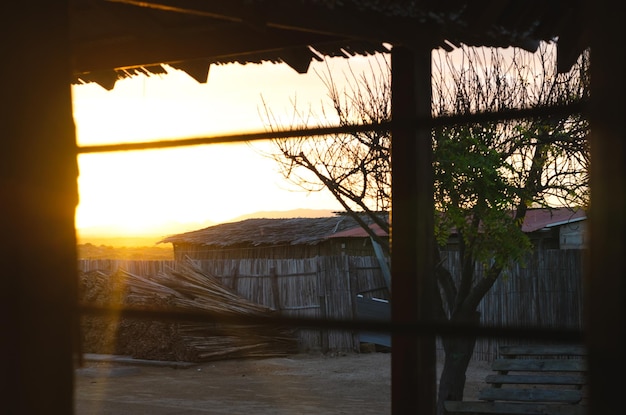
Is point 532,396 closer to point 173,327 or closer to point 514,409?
point 514,409

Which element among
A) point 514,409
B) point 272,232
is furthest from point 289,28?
point 272,232

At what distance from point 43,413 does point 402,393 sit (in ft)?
4.77

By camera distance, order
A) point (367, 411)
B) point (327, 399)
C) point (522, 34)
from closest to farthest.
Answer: point (522, 34) < point (367, 411) < point (327, 399)

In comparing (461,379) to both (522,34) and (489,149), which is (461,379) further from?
(522,34)

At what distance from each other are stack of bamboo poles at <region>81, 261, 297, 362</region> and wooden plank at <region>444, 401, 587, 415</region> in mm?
6484

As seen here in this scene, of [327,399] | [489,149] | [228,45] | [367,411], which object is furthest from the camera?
[327,399]

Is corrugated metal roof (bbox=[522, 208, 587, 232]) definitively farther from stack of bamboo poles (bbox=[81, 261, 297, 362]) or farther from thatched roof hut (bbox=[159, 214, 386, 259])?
stack of bamboo poles (bbox=[81, 261, 297, 362])

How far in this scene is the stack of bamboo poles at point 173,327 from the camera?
1466 centimetres

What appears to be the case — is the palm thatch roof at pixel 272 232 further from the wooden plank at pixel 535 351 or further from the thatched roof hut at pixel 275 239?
the wooden plank at pixel 535 351

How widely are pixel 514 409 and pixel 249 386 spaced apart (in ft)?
16.8

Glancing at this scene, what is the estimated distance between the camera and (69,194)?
5.19 ft

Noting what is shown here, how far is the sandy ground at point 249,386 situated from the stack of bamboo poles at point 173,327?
37cm

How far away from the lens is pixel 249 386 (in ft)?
40.7

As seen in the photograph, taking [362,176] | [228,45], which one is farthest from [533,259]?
[228,45]
